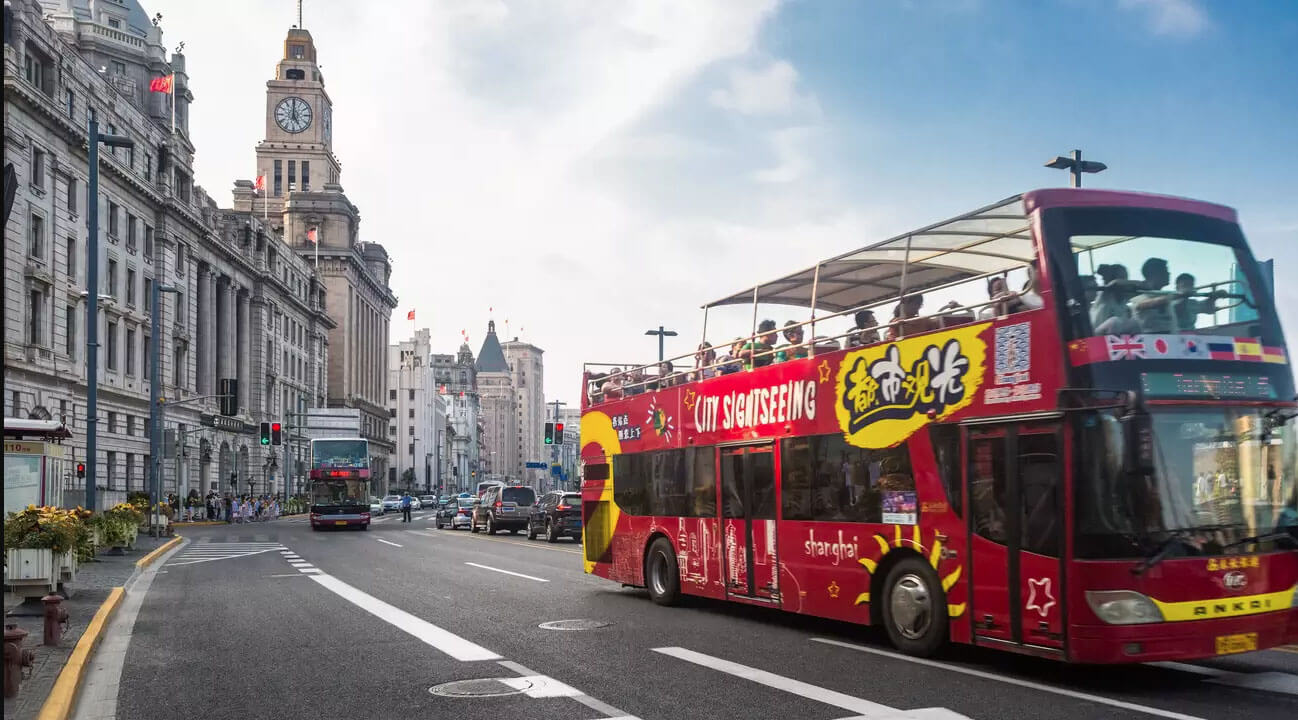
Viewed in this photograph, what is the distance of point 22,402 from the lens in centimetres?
4506

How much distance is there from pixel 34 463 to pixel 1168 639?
69.8 feet

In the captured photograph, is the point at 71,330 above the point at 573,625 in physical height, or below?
above

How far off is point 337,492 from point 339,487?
0.23 meters

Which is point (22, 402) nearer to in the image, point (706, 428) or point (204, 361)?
point (204, 361)

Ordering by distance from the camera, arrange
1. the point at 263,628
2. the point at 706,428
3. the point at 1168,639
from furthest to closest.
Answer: the point at 706,428 → the point at 263,628 → the point at 1168,639

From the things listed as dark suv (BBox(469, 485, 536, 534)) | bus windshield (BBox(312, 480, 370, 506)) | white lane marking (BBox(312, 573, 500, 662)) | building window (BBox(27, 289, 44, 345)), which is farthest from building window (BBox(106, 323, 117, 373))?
white lane marking (BBox(312, 573, 500, 662))

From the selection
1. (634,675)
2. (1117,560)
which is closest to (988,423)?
(1117,560)

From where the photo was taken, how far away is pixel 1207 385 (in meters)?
8.90

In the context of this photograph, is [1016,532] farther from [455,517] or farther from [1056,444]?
[455,517]

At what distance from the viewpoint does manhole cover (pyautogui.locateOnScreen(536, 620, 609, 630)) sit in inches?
508

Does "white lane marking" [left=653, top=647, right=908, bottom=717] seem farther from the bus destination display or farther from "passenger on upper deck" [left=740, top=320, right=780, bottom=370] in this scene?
"passenger on upper deck" [left=740, top=320, right=780, bottom=370]

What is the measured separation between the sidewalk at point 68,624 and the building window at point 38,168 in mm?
26696

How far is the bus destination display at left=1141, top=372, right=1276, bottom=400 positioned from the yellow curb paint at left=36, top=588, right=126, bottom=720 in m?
8.49

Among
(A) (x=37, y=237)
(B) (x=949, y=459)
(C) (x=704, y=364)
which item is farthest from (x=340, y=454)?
(B) (x=949, y=459)
